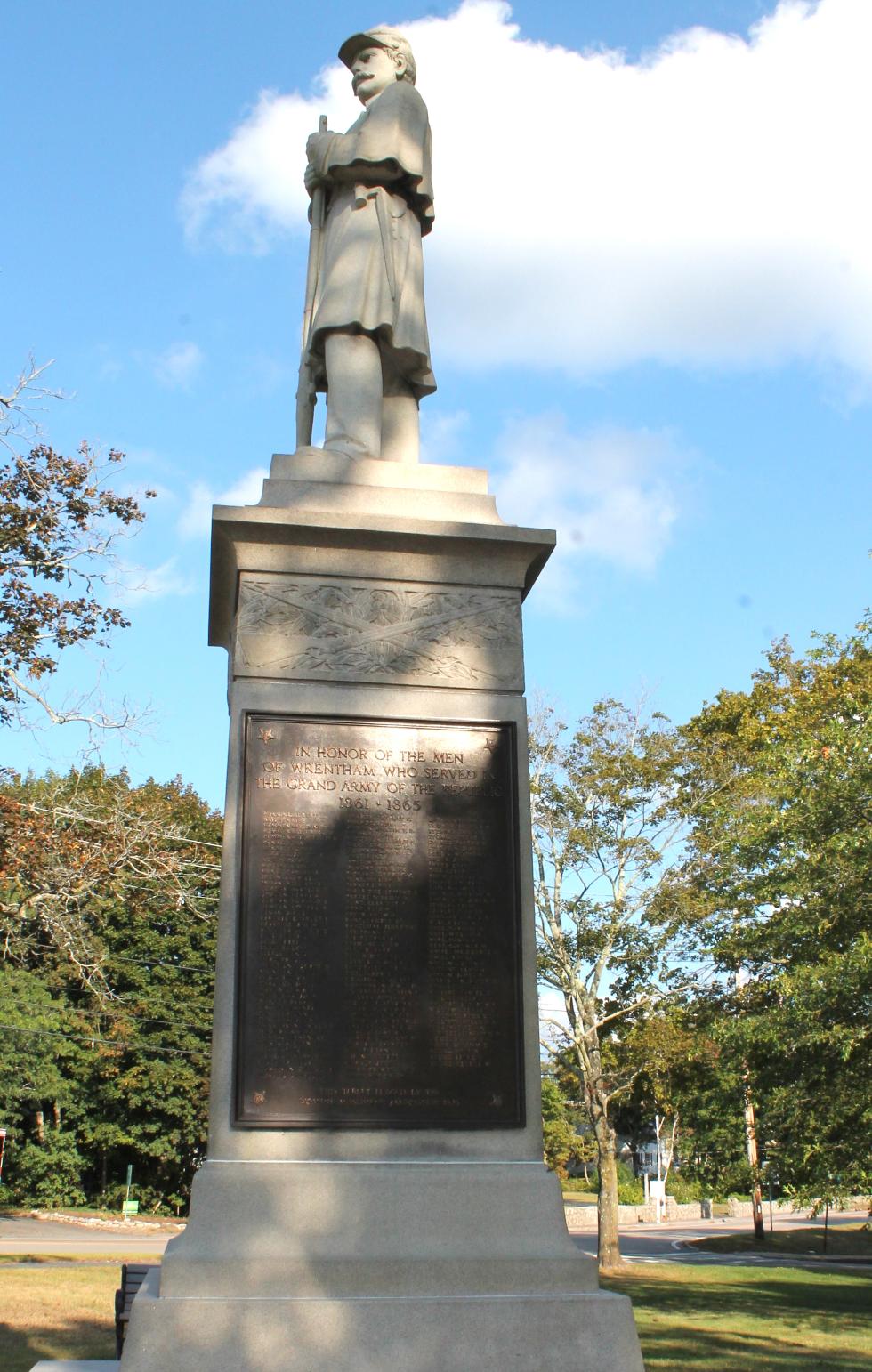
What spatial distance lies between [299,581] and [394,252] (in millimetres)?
2459

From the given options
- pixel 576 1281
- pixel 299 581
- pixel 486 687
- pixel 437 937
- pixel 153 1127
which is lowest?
pixel 153 1127

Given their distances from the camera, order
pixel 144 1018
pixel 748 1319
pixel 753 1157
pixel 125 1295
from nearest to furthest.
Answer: pixel 125 1295 → pixel 748 1319 → pixel 753 1157 → pixel 144 1018

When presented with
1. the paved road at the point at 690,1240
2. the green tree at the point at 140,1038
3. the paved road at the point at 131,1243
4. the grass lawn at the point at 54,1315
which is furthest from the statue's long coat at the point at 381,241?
the green tree at the point at 140,1038

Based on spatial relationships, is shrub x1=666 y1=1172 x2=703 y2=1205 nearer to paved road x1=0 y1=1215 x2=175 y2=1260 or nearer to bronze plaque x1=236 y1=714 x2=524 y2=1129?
paved road x1=0 y1=1215 x2=175 y2=1260

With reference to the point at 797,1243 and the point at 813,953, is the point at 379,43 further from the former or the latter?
the point at 797,1243

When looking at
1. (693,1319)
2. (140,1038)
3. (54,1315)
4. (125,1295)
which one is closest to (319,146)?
(125,1295)

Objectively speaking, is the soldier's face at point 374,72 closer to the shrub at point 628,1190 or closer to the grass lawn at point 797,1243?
the grass lawn at point 797,1243

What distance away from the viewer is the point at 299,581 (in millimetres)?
6727

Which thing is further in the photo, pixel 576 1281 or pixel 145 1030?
pixel 145 1030

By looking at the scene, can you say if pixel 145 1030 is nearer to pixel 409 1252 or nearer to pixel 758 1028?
pixel 758 1028

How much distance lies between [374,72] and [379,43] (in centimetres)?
21

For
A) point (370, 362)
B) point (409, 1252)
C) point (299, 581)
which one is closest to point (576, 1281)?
point (409, 1252)

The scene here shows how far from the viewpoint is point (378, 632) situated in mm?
6746

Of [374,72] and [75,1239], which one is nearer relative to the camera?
[374,72]
